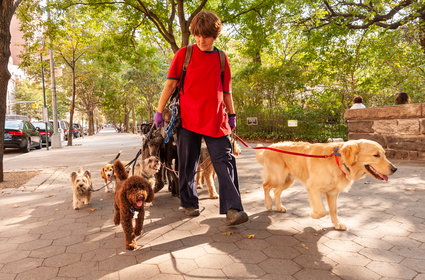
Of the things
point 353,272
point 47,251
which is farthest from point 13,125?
point 353,272

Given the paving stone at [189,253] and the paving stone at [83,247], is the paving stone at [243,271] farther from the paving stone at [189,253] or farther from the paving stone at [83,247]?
the paving stone at [83,247]

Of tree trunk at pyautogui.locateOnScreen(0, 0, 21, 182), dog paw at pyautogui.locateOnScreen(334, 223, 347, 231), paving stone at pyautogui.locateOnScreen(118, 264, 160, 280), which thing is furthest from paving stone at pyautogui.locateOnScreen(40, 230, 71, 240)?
tree trunk at pyautogui.locateOnScreen(0, 0, 21, 182)

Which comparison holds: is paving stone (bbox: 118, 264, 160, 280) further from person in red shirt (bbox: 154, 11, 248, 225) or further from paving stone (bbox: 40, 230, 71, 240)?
paving stone (bbox: 40, 230, 71, 240)

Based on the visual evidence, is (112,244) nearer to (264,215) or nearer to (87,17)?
(264,215)

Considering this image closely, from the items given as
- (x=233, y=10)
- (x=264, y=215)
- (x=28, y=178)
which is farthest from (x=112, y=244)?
(x=233, y=10)

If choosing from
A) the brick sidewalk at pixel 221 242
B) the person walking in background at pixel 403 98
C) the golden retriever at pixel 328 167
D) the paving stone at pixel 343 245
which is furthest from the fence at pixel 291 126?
the paving stone at pixel 343 245

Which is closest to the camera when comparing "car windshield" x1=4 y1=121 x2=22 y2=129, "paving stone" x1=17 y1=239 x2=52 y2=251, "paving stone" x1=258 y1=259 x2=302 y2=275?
"paving stone" x1=258 y1=259 x2=302 y2=275

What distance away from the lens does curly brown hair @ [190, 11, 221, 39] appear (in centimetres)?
331

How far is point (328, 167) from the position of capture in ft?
10.9

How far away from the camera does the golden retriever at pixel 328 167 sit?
123 inches

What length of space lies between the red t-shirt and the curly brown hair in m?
0.25

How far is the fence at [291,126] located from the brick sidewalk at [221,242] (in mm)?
9339

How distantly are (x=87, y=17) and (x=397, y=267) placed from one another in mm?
17891

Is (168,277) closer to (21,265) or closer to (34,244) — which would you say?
(21,265)
